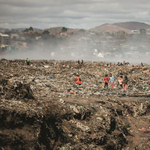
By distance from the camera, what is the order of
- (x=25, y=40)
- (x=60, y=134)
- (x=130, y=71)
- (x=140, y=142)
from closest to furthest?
1. (x=60, y=134)
2. (x=140, y=142)
3. (x=130, y=71)
4. (x=25, y=40)

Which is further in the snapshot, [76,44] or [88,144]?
[76,44]

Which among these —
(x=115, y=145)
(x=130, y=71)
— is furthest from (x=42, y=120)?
(x=130, y=71)

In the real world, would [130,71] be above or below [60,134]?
above

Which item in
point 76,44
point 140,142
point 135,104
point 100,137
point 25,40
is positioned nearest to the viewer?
point 100,137

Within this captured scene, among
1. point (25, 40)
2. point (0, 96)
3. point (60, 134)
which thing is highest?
point (25, 40)

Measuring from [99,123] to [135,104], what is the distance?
12.7 ft

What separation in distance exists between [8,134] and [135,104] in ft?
26.3

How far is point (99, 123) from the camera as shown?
10.4m

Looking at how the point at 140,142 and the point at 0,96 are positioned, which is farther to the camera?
the point at 140,142

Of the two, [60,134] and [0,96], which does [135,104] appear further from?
[0,96]

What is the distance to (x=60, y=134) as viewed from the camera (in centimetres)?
917

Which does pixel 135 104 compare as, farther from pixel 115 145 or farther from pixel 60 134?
pixel 60 134

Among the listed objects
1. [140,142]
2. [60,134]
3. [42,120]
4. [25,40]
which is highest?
[25,40]

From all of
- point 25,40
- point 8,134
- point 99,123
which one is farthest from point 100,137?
point 25,40
